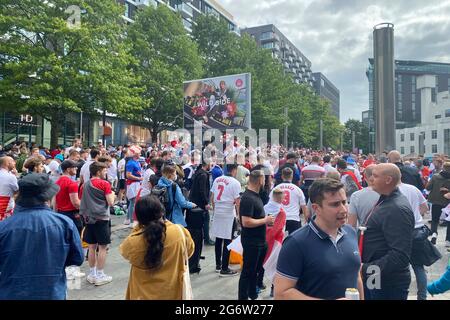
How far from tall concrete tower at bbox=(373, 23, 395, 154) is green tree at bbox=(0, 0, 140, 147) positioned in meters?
15.3

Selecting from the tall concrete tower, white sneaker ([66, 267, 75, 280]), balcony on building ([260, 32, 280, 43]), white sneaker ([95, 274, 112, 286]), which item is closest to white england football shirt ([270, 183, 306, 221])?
white sneaker ([95, 274, 112, 286])

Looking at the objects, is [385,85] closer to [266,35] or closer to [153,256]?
[153,256]

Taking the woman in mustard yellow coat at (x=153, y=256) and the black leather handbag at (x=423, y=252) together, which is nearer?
the woman in mustard yellow coat at (x=153, y=256)

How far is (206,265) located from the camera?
7.15m

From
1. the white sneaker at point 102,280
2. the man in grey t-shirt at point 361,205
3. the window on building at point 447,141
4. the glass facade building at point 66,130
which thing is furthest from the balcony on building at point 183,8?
the window on building at point 447,141

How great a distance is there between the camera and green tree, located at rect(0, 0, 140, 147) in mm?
20141

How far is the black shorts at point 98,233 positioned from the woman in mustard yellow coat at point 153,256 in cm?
A: 298

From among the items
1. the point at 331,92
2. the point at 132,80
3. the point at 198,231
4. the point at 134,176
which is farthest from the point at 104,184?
the point at 331,92

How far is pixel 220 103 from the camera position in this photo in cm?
2142

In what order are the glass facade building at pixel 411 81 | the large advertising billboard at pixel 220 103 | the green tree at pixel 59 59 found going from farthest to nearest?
the glass facade building at pixel 411 81
the large advertising billboard at pixel 220 103
the green tree at pixel 59 59

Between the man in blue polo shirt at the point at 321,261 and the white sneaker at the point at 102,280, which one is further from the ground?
the man in blue polo shirt at the point at 321,261

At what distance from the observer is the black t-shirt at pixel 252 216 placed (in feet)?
16.8

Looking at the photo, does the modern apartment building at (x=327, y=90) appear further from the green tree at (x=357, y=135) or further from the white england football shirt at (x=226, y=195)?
the white england football shirt at (x=226, y=195)
